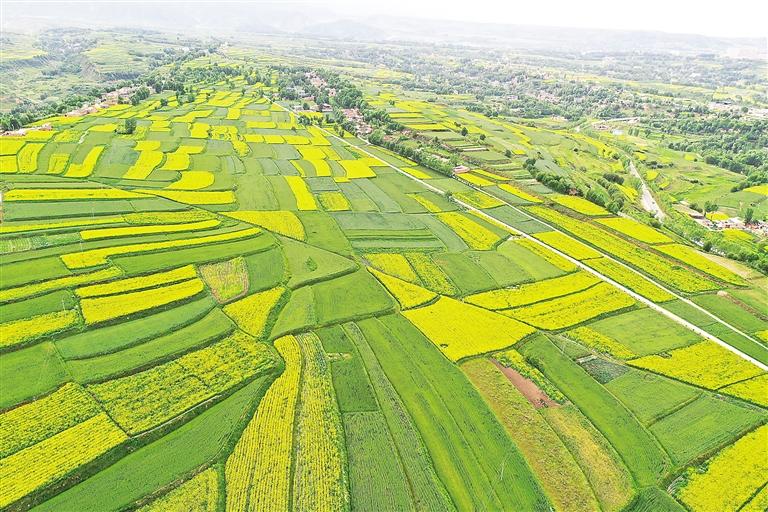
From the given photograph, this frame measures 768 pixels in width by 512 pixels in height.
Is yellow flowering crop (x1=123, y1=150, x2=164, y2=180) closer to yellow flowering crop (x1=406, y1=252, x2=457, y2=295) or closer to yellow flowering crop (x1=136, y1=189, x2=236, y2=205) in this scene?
yellow flowering crop (x1=136, y1=189, x2=236, y2=205)

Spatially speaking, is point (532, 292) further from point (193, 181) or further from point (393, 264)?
point (193, 181)

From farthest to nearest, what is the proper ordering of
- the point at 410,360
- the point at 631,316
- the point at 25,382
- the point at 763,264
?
1. the point at 763,264
2. the point at 631,316
3. the point at 410,360
4. the point at 25,382

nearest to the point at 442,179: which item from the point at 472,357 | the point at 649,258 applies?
the point at 649,258

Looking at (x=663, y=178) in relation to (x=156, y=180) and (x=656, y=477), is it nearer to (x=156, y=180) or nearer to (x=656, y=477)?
(x=656, y=477)

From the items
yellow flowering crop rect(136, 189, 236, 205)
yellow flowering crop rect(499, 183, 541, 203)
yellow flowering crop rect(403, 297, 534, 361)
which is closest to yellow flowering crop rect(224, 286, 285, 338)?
yellow flowering crop rect(403, 297, 534, 361)

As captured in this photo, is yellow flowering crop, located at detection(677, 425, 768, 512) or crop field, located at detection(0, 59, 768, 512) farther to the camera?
yellow flowering crop, located at detection(677, 425, 768, 512)

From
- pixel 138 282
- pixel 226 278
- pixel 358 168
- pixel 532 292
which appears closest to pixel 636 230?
pixel 532 292
